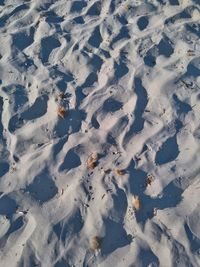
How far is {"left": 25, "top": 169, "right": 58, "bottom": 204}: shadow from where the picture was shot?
339 cm

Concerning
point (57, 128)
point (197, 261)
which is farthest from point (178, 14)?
point (197, 261)

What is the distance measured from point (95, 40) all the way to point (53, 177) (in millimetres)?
2004

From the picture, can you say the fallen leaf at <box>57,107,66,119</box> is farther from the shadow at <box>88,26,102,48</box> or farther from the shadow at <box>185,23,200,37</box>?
the shadow at <box>185,23,200,37</box>

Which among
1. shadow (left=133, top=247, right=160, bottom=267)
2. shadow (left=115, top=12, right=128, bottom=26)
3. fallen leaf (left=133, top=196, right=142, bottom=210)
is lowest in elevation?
shadow (left=133, top=247, right=160, bottom=267)

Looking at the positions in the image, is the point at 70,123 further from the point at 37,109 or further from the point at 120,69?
the point at 120,69

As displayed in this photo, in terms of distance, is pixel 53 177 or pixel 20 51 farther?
pixel 20 51

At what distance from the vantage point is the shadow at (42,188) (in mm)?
3388

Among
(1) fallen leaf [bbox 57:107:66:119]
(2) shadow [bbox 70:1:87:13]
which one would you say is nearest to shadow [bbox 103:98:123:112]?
(1) fallen leaf [bbox 57:107:66:119]

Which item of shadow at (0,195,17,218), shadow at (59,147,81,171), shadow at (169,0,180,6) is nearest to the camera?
shadow at (0,195,17,218)

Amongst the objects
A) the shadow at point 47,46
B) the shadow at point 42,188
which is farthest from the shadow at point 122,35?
the shadow at point 42,188

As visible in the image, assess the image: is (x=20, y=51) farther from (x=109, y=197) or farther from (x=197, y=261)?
(x=197, y=261)

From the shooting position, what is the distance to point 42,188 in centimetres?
345

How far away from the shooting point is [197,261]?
294 centimetres

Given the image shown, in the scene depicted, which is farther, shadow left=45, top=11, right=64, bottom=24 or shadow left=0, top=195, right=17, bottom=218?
shadow left=45, top=11, right=64, bottom=24
